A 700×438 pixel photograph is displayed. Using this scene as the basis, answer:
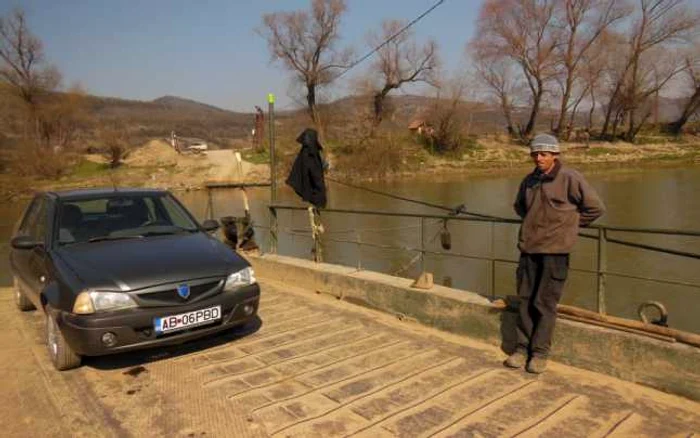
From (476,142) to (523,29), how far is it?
10388mm

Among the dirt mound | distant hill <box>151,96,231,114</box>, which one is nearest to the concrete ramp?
the dirt mound

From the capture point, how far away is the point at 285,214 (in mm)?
22625

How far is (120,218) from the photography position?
587cm

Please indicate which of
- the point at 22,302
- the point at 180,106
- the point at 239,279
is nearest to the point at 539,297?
the point at 239,279

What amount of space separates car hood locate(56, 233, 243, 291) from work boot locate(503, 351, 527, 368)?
8.27 feet

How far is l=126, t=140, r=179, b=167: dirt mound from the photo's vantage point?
134ft

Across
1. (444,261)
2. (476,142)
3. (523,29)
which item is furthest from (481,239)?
(523,29)

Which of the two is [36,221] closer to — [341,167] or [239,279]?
[239,279]

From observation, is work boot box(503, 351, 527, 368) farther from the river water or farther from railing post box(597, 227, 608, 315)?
the river water

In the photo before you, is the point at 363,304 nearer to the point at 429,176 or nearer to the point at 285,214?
the point at 285,214

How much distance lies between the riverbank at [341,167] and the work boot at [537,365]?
3121 centimetres

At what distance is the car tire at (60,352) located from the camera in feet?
15.6

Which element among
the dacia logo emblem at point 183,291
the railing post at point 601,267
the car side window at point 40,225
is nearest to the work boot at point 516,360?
the railing post at point 601,267

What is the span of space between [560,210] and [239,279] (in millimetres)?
2854
